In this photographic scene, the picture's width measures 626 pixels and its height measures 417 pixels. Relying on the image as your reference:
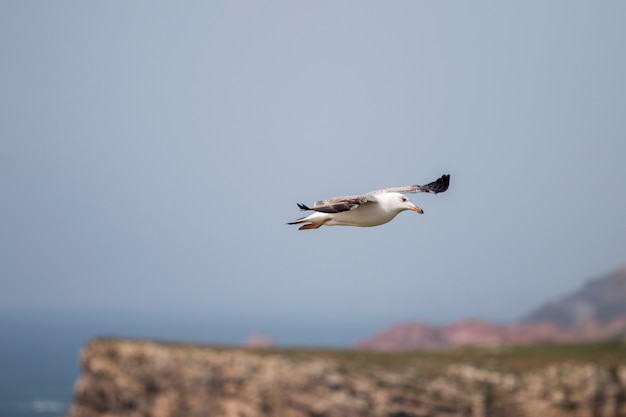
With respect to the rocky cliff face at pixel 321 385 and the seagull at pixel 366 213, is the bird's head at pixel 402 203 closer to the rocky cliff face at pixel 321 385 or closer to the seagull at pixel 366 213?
the seagull at pixel 366 213

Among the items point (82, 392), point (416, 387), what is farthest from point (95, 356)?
point (416, 387)

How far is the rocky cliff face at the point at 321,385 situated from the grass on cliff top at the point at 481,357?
38 centimetres

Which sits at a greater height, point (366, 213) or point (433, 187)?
point (433, 187)

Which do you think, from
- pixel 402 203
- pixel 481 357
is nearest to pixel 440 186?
pixel 402 203

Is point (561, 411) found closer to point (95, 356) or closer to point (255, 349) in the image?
point (255, 349)

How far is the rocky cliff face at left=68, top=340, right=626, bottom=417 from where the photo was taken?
283 ft

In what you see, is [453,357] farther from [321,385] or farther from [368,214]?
[368,214]

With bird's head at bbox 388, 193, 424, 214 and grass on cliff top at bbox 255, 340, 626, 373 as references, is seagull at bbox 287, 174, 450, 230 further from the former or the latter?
grass on cliff top at bbox 255, 340, 626, 373

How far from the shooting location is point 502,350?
10244cm

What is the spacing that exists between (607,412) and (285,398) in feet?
87.0

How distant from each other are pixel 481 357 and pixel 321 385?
52.5ft

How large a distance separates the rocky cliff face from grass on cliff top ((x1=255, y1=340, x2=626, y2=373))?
1.23ft

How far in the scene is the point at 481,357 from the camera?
95188 millimetres

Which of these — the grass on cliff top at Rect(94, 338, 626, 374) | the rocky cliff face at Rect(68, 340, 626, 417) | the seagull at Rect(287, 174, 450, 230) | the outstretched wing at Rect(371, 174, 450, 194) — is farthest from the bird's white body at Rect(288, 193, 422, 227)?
the grass on cliff top at Rect(94, 338, 626, 374)
